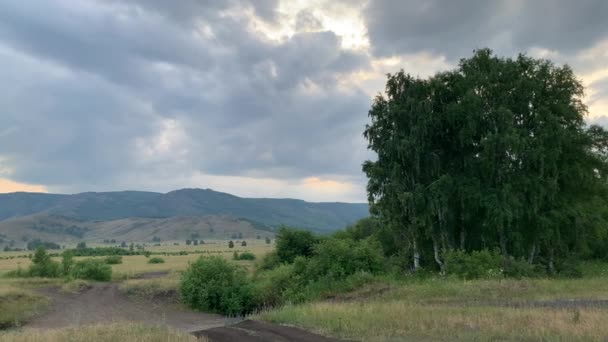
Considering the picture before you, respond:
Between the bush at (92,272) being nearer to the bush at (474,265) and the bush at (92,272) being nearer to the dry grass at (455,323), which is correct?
the bush at (474,265)

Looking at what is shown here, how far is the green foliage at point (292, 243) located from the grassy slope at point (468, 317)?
27.0 metres

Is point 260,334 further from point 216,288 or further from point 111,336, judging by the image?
point 216,288

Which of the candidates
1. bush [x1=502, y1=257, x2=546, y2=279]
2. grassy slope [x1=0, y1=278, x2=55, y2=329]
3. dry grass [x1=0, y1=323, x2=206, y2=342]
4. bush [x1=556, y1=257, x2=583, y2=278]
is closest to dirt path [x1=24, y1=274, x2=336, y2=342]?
grassy slope [x1=0, y1=278, x2=55, y2=329]

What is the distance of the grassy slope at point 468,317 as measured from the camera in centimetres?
1670

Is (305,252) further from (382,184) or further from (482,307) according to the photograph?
(482,307)

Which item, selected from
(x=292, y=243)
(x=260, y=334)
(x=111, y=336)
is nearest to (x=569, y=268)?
(x=292, y=243)

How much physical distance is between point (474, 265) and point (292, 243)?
24.7 m

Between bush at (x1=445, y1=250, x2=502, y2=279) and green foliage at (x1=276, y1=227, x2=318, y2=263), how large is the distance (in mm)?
21068

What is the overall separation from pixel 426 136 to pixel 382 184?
5.72 metres

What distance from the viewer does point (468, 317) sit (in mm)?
19672

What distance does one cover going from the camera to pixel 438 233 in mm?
45000

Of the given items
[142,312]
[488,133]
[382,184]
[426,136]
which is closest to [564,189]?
[488,133]

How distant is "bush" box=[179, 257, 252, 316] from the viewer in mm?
46281

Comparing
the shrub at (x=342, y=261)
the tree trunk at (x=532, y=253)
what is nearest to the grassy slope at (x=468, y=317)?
the shrub at (x=342, y=261)
